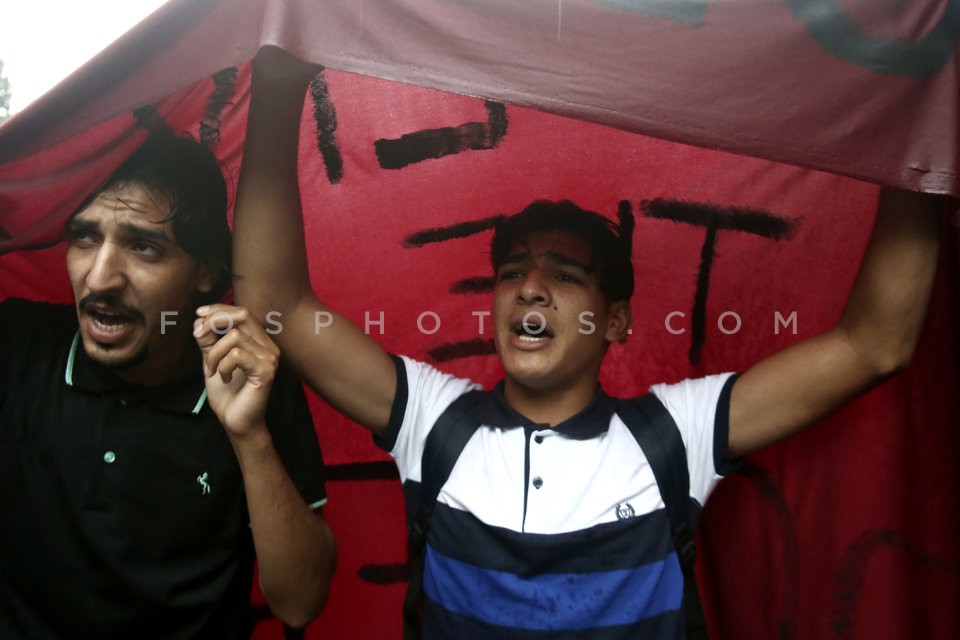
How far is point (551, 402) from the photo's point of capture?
5.67 feet

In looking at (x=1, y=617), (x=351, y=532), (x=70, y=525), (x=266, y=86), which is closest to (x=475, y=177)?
(x=266, y=86)

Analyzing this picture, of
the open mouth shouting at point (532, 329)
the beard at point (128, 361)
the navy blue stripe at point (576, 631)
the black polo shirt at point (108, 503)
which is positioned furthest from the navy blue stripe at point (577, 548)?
the beard at point (128, 361)

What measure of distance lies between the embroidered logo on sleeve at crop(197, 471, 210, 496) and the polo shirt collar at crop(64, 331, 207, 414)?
127 mm

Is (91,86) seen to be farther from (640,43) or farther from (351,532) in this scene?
(351,532)

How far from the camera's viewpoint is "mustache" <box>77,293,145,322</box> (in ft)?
4.88

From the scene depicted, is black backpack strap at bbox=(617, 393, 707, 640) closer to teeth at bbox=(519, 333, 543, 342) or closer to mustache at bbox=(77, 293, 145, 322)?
teeth at bbox=(519, 333, 543, 342)

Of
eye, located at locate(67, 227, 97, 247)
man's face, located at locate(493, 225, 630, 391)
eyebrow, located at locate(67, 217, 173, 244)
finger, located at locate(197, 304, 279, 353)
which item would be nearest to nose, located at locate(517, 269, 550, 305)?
man's face, located at locate(493, 225, 630, 391)

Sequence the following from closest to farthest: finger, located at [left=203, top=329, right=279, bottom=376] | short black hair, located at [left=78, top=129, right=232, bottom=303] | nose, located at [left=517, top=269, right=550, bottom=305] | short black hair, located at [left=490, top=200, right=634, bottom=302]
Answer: finger, located at [left=203, top=329, right=279, bottom=376] → short black hair, located at [left=78, top=129, right=232, bottom=303] → nose, located at [left=517, top=269, right=550, bottom=305] → short black hair, located at [left=490, top=200, right=634, bottom=302]

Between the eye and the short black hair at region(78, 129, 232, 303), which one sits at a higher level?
the short black hair at region(78, 129, 232, 303)

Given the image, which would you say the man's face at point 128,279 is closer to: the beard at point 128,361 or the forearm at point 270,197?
the beard at point 128,361

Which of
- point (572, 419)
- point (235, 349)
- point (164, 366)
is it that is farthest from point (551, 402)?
point (164, 366)

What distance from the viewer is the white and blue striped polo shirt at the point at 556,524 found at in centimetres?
150

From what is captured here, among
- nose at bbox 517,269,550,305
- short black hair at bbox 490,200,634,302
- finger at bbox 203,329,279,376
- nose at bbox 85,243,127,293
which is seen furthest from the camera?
short black hair at bbox 490,200,634,302

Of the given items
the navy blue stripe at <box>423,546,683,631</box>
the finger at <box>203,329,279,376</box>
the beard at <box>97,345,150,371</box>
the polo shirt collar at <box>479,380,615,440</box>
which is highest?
the finger at <box>203,329,279,376</box>
